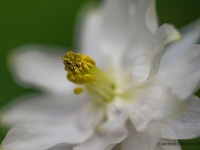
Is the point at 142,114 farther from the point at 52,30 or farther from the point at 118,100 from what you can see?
the point at 52,30

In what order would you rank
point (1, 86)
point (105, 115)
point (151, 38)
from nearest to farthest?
point (151, 38), point (105, 115), point (1, 86)

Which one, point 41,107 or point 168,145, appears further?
point 41,107

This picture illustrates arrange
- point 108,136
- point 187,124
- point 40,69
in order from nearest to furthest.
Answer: point 187,124 → point 108,136 → point 40,69

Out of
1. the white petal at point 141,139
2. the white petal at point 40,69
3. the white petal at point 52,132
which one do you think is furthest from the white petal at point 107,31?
the white petal at point 141,139

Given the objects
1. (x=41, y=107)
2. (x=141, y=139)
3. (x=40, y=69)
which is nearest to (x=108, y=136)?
(x=141, y=139)

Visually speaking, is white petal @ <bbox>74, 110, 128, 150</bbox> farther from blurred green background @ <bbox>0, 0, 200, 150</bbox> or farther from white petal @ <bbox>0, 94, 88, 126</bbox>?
blurred green background @ <bbox>0, 0, 200, 150</bbox>

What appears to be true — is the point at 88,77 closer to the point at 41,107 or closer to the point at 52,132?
the point at 52,132

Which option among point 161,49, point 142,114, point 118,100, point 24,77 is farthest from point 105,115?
point 24,77
